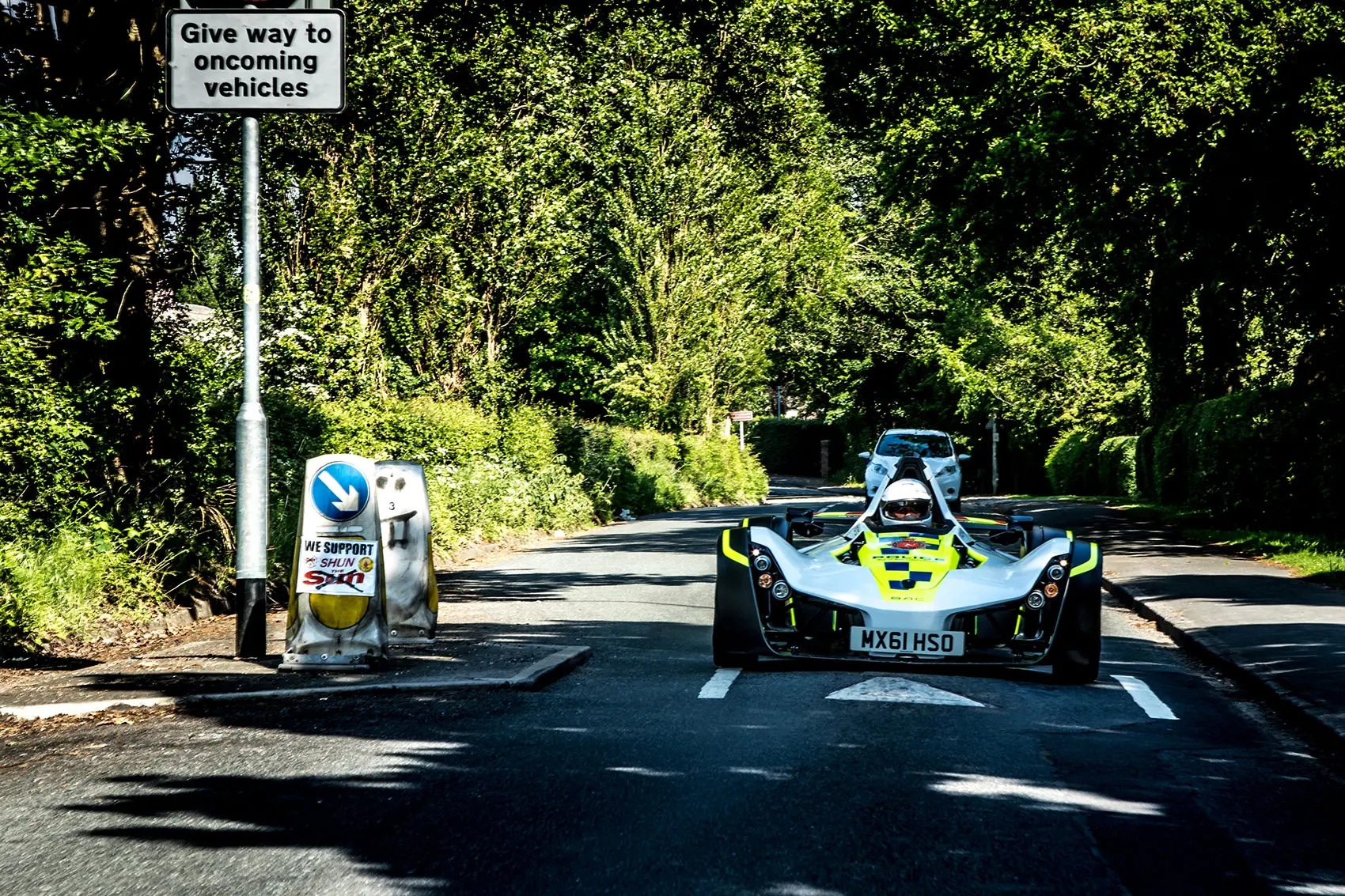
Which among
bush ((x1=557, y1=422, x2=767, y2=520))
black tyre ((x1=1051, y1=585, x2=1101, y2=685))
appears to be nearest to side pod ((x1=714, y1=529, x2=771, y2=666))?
black tyre ((x1=1051, y1=585, x2=1101, y2=685))

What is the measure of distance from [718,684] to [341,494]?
2759 mm

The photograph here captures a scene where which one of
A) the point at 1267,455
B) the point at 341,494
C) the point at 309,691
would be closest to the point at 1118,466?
the point at 1267,455

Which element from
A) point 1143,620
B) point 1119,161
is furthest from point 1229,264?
point 1143,620

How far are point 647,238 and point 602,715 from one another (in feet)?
110

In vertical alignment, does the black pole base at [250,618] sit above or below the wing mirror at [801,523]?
below

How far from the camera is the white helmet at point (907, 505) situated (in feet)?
31.9

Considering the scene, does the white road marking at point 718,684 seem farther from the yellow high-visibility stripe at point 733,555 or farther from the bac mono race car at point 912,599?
the yellow high-visibility stripe at point 733,555

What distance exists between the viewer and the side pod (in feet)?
30.4

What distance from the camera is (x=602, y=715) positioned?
26.2 feet

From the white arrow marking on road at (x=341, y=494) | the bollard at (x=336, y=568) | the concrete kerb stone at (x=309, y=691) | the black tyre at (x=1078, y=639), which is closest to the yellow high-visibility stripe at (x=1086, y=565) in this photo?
the black tyre at (x=1078, y=639)

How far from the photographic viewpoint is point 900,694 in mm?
8906

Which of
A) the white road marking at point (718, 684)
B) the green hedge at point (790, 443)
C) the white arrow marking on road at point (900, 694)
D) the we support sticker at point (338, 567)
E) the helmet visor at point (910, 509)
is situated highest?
the green hedge at point (790, 443)

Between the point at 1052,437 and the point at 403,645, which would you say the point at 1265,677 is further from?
the point at 1052,437

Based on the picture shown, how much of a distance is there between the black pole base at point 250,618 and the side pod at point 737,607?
3.20m
